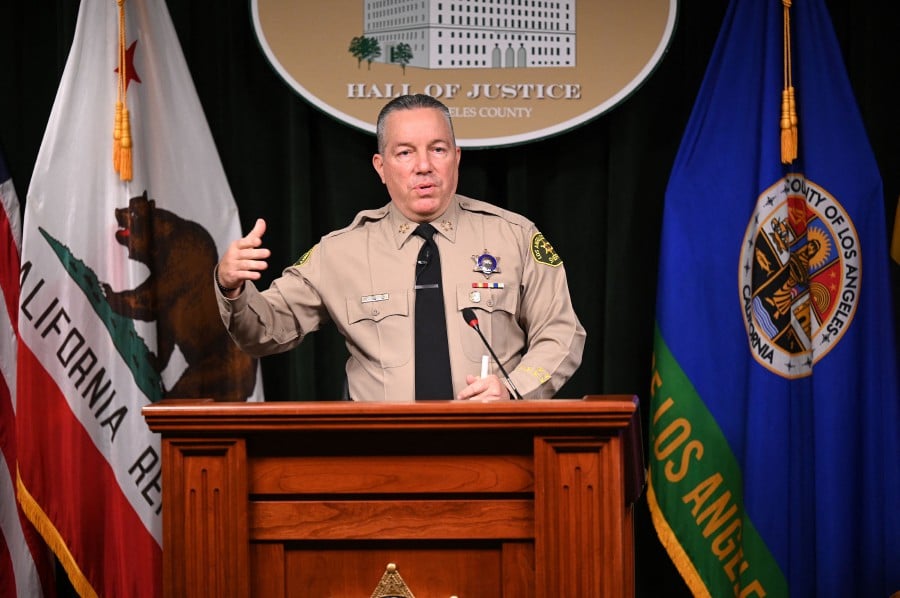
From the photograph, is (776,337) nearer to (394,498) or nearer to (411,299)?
(411,299)

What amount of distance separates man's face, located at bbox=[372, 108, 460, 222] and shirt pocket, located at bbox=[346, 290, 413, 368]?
0.76 feet

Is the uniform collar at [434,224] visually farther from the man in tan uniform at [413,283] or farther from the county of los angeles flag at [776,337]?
the county of los angeles flag at [776,337]

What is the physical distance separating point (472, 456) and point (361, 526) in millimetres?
197

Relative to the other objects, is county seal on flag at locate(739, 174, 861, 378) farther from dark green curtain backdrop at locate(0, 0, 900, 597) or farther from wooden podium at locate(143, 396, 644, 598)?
wooden podium at locate(143, 396, 644, 598)

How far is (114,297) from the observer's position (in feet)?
10.7

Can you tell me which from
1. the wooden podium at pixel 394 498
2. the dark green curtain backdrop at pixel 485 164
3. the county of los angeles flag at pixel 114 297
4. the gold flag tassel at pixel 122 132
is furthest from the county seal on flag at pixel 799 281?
the gold flag tassel at pixel 122 132

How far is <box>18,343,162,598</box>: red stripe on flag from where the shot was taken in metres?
3.19

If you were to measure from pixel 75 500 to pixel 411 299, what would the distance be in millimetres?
1312

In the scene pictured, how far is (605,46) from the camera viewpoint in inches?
133

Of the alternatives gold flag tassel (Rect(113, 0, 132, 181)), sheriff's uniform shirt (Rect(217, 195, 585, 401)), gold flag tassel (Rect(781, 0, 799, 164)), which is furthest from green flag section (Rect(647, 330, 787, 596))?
gold flag tassel (Rect(113, 0, 132, 181))

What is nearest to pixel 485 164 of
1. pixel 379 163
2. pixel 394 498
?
pixel 379 163

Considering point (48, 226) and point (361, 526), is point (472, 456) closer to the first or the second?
point (361, 526)

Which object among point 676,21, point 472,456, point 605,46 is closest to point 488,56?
point 605,46

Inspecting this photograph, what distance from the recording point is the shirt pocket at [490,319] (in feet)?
8.30
